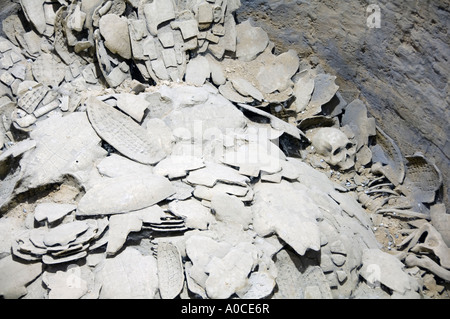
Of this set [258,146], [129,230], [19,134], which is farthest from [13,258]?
[258,146]

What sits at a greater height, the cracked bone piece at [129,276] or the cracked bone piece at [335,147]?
the cracked bone piece at [129,276]

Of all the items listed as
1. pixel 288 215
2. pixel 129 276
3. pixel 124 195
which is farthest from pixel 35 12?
pixel 288 215

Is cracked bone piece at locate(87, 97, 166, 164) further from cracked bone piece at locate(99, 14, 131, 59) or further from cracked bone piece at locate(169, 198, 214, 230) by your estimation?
cracked bone piece at locate(99, 14, 131, 59)

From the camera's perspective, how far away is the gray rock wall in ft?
10.6

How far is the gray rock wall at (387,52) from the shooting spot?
127 inches

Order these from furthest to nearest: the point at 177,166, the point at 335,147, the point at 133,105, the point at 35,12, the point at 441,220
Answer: the point at 35,12, the point at 335,147, the point at 133,105, the point at 441,220, the point at 177,166

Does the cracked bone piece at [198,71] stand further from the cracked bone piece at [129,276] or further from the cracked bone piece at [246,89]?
the cracked bone piece at [129,276]

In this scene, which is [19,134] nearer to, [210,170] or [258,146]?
[210,170]

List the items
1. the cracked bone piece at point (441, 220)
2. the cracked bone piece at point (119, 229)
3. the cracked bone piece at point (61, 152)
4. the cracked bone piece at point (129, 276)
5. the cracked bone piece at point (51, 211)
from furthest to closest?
the cracked bone piece at point (441, 220) → the cracked bone piece at point (61, 152) → the cracked bone piece at point (51, 211) → the cracked bone piece at point (119, 229) → the cracked bone piece at point (129, 276)

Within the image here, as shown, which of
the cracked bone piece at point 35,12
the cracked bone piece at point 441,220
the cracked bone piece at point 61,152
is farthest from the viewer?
the cracked bone piece at point 35,12

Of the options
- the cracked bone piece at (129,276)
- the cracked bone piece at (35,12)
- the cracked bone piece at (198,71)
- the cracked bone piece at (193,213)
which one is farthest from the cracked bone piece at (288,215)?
the cracked bone piece at (35,12)

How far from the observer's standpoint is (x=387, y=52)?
3582 millimetres

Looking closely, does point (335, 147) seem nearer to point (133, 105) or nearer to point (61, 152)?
point (133, 105)

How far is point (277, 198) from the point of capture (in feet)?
9.61
